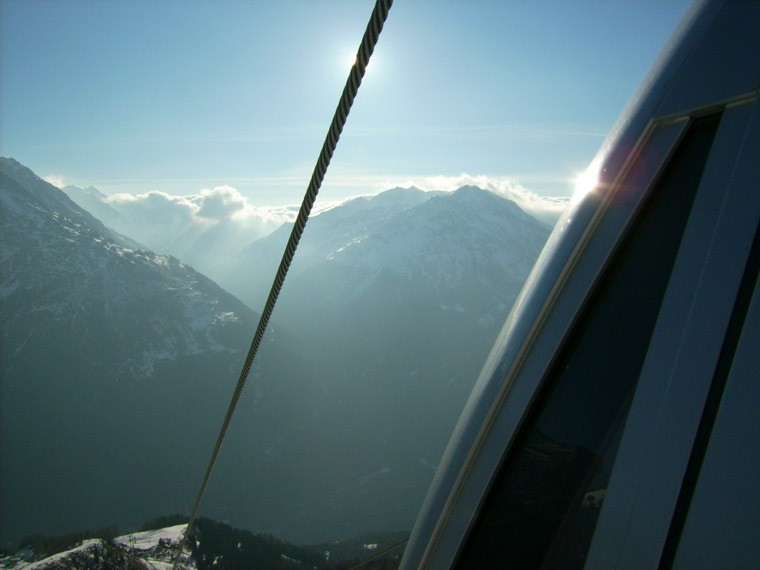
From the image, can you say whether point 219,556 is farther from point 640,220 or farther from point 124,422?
point 124,422

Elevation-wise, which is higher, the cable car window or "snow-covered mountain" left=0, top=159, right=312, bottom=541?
the cable car window

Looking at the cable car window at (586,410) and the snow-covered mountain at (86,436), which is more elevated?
the cable car window at (586,410)

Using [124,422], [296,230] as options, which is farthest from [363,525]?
[296,230]

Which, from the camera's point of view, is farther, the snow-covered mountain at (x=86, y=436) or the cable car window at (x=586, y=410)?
the snow-covered mountain at (x=86, y=436)

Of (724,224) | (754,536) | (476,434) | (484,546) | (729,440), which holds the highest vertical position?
(724,224)

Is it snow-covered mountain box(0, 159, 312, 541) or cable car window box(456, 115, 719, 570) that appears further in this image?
snow-covered mountain box(0, 159, 312, 541)

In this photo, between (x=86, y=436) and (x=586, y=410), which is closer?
(x=586, y=410)

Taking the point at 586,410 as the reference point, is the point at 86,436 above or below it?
below

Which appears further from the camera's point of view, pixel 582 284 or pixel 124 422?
pixel 124 422
